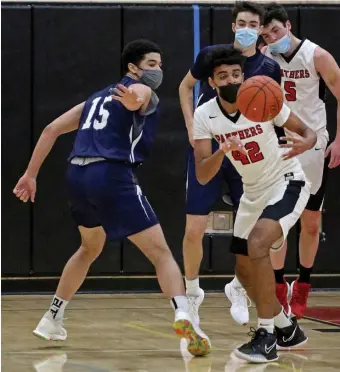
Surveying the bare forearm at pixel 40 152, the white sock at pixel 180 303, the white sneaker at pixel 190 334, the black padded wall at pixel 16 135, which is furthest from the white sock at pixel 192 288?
the black padded wall at pixel 16 135

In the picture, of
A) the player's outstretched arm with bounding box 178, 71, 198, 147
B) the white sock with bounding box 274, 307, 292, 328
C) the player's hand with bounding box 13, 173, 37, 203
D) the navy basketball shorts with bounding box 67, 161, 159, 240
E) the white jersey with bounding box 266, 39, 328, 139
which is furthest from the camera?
the white jersey with bounding box 266, 39, 328, 139

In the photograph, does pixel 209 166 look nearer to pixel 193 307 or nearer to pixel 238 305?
pixel 193 307

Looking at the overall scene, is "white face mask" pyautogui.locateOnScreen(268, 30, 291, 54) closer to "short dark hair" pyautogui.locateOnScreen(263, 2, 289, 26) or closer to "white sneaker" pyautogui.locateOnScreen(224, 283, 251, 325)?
"short dark hair" pyautogui.locateOnScreen(263, 2, 289, 26)

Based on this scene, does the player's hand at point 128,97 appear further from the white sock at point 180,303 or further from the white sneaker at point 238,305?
the white sneaker at point 238,305

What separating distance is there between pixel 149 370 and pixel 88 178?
3.94ft

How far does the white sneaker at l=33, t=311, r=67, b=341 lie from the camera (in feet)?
22.0

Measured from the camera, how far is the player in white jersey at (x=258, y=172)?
19.7 feet

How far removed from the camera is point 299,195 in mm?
6219

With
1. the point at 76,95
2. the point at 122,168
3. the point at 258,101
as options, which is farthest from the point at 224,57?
the point at 76,95

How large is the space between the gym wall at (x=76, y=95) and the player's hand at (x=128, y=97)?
4218 millimetres

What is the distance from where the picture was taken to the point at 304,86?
7.89 meters

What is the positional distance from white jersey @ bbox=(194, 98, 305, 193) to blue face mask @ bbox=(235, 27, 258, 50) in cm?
99

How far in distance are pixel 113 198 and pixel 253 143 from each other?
2.87 ft

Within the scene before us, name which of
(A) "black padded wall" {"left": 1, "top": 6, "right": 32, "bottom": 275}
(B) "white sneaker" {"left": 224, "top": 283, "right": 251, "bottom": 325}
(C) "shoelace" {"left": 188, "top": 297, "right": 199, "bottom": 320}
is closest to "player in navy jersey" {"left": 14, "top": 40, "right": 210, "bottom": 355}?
(C) "shoelace" {"left": 188, "top": 297, "right": 199, "bottom": 320}
